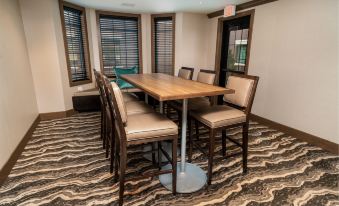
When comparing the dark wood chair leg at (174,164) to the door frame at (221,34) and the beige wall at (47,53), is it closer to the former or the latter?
the door frame at (221,34)

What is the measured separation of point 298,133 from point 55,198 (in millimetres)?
3234

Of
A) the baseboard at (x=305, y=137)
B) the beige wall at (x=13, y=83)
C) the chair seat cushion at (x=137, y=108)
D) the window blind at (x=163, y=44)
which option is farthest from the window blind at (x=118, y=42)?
the baseboard at (x=305, y=137)

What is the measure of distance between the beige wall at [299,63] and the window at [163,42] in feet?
6.66

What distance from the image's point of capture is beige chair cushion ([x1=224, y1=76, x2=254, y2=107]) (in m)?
1.88

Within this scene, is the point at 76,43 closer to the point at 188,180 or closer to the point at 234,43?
the point at 234,43

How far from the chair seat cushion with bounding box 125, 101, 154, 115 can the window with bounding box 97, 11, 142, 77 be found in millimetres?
2795

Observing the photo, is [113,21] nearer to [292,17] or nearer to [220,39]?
[220,39]

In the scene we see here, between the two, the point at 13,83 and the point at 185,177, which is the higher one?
the point at 13,83

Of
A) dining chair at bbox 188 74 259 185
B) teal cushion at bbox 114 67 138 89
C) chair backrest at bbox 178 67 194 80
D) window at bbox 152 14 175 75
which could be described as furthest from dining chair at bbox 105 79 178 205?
window at bbox 152 14 175 75

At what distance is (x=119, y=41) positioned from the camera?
4.83 m

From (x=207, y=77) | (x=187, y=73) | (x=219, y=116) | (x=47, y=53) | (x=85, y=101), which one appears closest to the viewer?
(x=219, y=116)

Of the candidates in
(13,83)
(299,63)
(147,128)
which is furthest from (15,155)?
(299,63)

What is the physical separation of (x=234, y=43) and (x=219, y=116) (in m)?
2.91

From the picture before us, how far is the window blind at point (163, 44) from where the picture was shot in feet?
15.8
